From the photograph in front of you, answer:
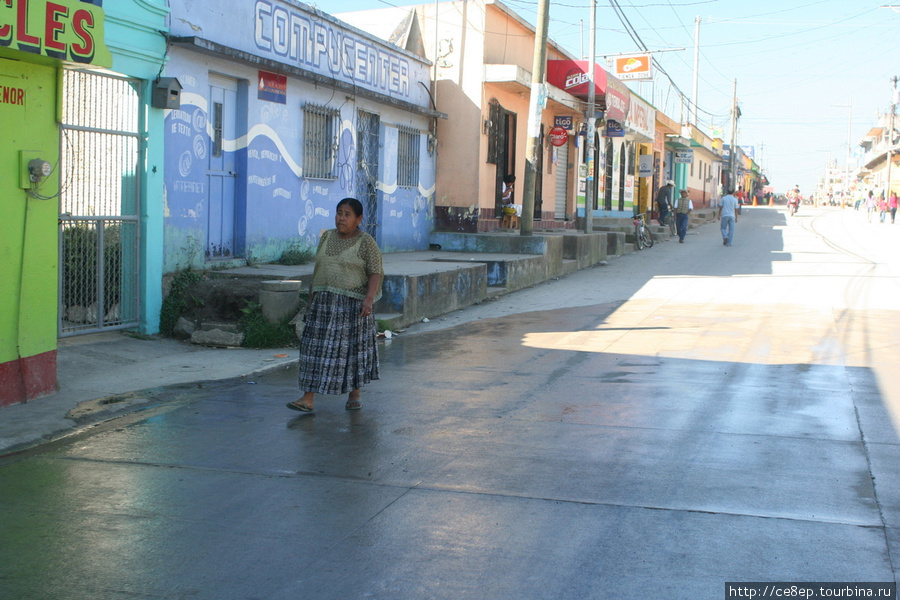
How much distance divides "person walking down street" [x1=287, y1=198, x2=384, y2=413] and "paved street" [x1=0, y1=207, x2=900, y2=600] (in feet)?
1.02

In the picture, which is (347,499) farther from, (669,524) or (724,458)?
(724,458)

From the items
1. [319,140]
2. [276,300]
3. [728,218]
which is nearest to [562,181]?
[728,218]

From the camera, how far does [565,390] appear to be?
7.89 meters

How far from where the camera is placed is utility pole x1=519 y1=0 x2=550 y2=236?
58.4ft

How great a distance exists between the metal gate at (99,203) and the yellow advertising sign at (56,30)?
217cm

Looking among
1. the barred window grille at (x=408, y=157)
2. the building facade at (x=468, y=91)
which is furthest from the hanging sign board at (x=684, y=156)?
the barred window grille at (x=408, y=157)

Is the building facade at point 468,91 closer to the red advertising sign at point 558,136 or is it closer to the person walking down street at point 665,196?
the red advertising sign at point 558,136

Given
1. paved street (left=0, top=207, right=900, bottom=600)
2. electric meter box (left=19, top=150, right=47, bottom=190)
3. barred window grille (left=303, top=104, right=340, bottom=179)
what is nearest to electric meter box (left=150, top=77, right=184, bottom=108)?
electric meter box (left=19, top=150, right=47, bottom=190)

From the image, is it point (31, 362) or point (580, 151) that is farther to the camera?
point (580, 151)

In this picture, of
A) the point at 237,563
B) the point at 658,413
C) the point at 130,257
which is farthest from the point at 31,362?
the point at 658,413

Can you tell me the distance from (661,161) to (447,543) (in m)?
40.1

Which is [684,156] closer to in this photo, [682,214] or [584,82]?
[682,214]

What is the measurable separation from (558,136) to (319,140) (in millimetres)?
10200

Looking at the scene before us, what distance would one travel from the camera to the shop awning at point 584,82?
23188mm
